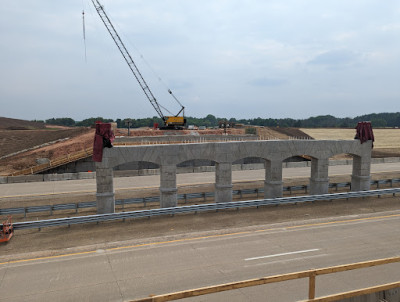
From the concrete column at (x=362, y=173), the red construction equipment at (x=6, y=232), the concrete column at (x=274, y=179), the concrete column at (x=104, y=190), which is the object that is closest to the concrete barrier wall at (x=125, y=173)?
the concrete column at (x=274, y=179)

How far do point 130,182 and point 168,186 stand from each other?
1463 cm

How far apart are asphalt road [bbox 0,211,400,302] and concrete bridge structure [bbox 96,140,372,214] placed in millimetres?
7082

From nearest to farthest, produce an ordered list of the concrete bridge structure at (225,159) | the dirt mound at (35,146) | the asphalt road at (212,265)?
1. the asphalt road at (212,265)
2. the concrete bridge structure at (225,159)
3. the dirt mound at (35,146)

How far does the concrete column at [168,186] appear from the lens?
80.5 feet

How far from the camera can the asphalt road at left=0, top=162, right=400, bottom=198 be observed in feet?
110

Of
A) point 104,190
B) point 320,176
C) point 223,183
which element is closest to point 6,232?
point 104,190

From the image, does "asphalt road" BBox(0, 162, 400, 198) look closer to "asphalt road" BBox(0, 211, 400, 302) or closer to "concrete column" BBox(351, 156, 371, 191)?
"concrete column" BBox(351, 156, 371, 191)

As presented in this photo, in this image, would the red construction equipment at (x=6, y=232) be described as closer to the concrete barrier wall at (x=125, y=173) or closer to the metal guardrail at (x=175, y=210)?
the metal guardrail at (x=175, y=210)

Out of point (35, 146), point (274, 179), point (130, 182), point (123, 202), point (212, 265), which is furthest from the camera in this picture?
point (35, 146)

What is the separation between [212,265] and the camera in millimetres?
14602

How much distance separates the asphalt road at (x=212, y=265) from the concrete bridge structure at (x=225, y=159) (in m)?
7.08

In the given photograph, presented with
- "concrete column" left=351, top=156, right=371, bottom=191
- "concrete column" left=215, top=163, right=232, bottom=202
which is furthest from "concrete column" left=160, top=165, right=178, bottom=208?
"concrete column" left=351, top=156, right=371, bottom=191

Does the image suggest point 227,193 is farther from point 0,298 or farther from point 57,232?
point 0,298

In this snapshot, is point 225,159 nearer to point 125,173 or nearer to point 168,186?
point 168,186
